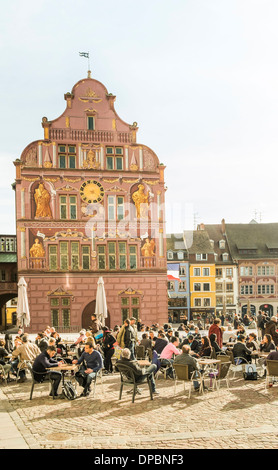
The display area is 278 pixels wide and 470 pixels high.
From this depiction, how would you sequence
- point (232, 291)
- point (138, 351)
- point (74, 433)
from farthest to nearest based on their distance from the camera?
point (232, 291) → point (138, 351) → point (74, 433)

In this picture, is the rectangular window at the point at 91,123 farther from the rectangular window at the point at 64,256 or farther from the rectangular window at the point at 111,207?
the rectangular window at the point at 64,256

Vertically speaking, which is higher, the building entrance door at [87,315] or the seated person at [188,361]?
the seated person at [188,361]

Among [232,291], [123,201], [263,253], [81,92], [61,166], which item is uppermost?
[81,92]

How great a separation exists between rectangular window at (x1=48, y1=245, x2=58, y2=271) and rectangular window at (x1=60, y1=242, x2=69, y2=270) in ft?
1.24

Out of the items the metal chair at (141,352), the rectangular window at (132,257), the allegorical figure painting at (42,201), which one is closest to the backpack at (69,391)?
the metal chair at (141,352)

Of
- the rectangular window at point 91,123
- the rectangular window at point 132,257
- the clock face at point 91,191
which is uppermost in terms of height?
the rectangular window at point 91,123

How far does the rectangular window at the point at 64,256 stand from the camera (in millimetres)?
32562

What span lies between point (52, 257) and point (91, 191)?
4911 mm

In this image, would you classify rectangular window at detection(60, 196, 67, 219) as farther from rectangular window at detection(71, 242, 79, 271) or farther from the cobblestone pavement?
the cobblestone pavement

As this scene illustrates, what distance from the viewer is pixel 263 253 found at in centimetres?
5603

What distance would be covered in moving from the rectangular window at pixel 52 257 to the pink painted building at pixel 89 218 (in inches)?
2.5
